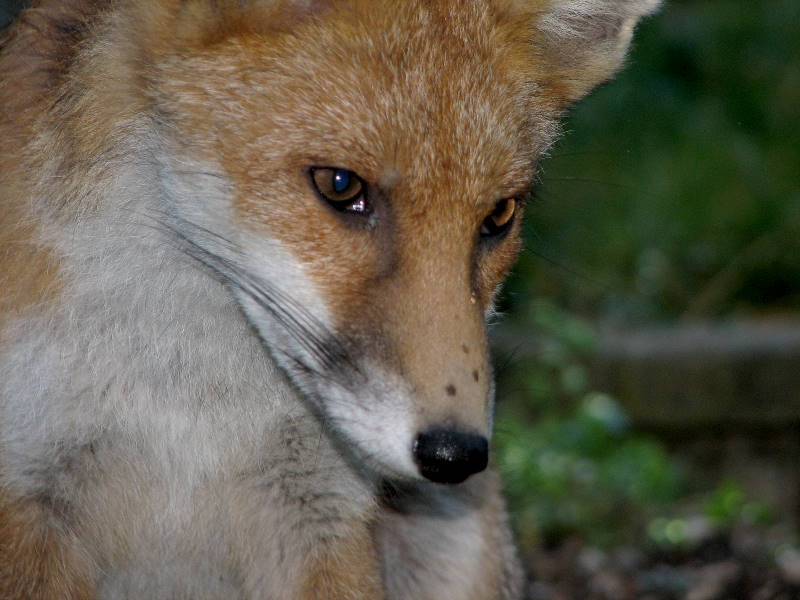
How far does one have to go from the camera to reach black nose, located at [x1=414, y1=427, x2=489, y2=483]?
3146mm

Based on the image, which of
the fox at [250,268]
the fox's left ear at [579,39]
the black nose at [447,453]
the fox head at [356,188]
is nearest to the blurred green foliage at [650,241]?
the fox's left ear at [579,39]

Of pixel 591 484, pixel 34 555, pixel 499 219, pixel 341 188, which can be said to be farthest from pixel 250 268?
pixel 591 484

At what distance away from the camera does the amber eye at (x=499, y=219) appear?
3730 mm

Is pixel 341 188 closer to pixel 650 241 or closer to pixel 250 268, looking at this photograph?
pixel 250 268

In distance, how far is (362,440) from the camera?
330 centimetres

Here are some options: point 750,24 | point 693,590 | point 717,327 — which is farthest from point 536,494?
point 750,24

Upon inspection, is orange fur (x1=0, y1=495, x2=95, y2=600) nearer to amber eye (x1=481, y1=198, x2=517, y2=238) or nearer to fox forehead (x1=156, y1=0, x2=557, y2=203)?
fox forehead (x1=156, y1=0, x2=557, y2=203)

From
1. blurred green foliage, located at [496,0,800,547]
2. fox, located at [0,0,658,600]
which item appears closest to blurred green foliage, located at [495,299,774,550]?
blurred green foliage, located at [496,0,800,547]

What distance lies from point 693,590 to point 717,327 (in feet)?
8.78

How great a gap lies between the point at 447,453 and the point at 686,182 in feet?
21.6

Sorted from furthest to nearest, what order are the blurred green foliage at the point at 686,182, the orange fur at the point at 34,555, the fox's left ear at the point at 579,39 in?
the blurred green foliage at the point at 686,182, the fox's left ear at the point at 579,39, the orange fur at the point at 34,555

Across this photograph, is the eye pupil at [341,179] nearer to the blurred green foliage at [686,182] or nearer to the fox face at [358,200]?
the fox face at [358,200]

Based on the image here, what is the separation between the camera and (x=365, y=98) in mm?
3453

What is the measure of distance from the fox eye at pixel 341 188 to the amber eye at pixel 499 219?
47 centimetres
